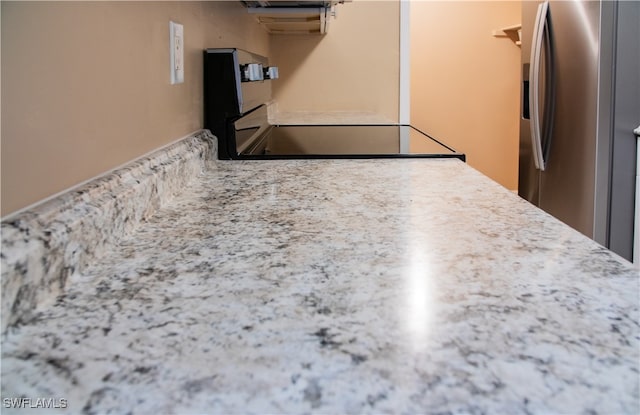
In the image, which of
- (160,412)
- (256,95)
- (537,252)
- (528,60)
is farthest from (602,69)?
(160,412)

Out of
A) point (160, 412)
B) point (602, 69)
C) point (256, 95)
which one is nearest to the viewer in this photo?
point (160, 412)

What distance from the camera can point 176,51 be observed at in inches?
40.1

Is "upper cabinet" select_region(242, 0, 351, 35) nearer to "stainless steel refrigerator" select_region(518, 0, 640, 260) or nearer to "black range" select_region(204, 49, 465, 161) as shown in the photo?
"black range" select_region(204, 49, 465, 161)

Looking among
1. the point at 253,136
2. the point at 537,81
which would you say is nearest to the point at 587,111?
the point at 537,81

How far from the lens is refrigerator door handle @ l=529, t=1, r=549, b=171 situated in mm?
2270

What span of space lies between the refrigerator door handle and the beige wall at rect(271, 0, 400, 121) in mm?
653

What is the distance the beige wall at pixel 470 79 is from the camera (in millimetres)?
3945

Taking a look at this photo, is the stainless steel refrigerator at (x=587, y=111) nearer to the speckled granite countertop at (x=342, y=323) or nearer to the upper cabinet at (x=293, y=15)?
the upper cabinet at (x=293, y=15)

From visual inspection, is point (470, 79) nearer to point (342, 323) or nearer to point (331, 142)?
point (331, 142)

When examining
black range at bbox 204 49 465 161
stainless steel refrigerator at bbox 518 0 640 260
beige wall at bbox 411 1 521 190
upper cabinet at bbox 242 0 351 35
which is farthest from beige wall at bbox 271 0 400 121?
beige wall at bbox 411 1 521 190

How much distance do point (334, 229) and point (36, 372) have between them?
1.27 ft

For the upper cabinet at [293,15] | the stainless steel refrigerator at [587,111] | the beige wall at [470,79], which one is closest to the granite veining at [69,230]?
the upper cabinet at [293,15]

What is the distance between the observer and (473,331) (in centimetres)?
39

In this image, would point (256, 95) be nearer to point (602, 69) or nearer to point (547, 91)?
point (602, 69)
